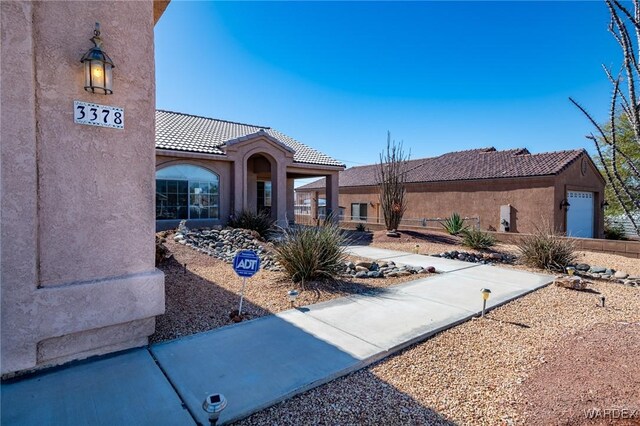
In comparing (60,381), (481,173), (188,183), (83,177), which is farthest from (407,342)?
(481,173)

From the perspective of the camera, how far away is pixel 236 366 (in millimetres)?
3670

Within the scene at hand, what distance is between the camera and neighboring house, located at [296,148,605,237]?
19.3m

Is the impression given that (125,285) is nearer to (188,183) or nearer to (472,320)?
(472,320)

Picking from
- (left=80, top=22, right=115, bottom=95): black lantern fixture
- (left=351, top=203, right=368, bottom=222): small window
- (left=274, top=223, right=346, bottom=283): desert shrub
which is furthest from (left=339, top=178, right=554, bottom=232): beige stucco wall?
(left=80, top=22, right=115, bottom=95): black lantern fixture

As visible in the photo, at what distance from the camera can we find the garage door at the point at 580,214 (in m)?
20.2

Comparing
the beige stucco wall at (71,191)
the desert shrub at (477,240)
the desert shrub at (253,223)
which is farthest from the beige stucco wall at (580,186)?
the beige stucco wall at (71,191)

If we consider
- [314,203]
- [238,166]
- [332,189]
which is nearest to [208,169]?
[238,166]

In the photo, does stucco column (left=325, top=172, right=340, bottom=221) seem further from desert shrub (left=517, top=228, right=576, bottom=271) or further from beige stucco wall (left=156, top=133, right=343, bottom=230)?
desert shrub (left=517, top=228, right=576, bottom=271)

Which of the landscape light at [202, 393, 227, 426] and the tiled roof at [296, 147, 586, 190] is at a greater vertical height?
the tiled roof at [296, 147, 586, 190]

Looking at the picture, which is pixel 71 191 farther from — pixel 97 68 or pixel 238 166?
pixel 238 166

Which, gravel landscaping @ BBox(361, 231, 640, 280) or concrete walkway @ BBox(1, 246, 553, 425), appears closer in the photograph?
concrete walkway @ BBox(1, 246, 553, 425)

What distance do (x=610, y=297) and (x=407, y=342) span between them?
5.23 m

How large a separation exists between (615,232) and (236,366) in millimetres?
28136

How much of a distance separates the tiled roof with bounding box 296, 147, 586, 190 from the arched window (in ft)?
45.8
